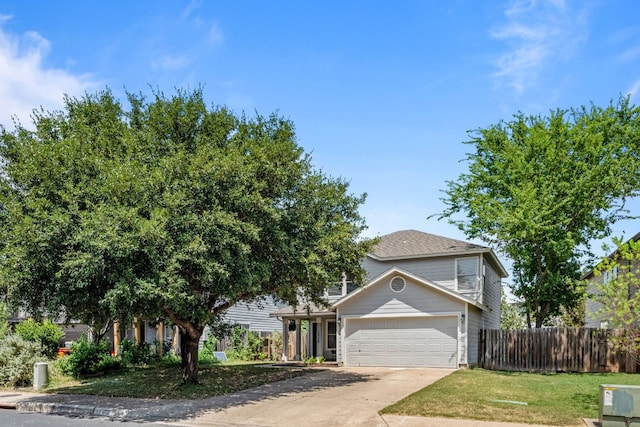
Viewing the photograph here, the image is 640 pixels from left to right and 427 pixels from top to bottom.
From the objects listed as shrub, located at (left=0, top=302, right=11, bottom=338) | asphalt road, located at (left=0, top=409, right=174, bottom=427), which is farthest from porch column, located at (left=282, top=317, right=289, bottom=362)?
asphalt road, located at (left=0, top=409, right=174, bottom=427)

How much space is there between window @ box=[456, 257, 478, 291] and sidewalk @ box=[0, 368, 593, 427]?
24.9 feet

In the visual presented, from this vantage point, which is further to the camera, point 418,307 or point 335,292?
point 335,292

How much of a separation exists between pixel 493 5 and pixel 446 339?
14.4m

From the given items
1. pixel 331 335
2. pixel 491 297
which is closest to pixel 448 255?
pixel 491 297

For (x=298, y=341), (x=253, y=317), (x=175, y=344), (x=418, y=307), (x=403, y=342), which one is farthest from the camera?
(x=253, y=317)

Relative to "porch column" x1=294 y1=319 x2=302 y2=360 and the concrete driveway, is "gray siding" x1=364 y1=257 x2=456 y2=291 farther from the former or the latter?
"porch column" x1=294 y1=319 x2=302 y2=360

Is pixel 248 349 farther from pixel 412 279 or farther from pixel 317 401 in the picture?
pixel 317 401

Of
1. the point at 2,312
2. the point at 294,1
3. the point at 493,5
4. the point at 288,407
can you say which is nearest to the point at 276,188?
the point at 294,1

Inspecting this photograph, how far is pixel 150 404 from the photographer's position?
1388cm

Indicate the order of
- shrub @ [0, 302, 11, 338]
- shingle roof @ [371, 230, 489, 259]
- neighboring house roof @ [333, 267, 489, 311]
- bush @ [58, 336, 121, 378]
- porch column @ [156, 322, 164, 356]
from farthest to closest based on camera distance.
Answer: porch column @ [156, 322, 164, 356], shingle roof @ [371, 230, 489, 259], neighboring house roof @ [333, 267, 489, 311], shrub @ [0, 302, 11, 338], bush @ [58, 336, 121, 378]

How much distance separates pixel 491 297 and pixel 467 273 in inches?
180

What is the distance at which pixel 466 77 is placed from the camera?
15.0 metres

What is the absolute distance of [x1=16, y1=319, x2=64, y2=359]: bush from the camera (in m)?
20.6

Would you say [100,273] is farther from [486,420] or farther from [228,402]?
[486,420]
